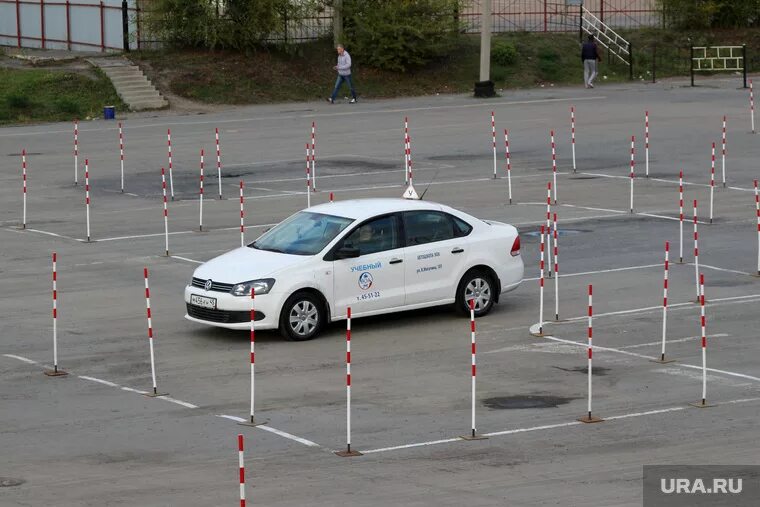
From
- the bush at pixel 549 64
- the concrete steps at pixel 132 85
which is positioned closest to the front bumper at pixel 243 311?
the concrete steps at pixel 132 85

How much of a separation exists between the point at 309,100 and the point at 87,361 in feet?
113

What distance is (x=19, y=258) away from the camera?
78.0ft

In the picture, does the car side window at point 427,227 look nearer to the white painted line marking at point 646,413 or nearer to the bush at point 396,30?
the white painted line marking at point 646,413

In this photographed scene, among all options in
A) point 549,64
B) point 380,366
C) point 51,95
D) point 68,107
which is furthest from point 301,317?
point 549,64

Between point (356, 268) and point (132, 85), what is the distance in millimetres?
31394

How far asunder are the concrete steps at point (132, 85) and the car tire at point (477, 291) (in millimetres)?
29439

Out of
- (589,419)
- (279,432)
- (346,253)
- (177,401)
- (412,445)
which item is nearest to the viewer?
(412,445)

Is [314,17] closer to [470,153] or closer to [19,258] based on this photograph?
[470,153]

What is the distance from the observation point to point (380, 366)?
640 inches

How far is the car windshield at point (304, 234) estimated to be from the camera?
18250 mm

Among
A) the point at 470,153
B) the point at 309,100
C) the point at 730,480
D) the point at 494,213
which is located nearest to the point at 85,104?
the point at 309,100

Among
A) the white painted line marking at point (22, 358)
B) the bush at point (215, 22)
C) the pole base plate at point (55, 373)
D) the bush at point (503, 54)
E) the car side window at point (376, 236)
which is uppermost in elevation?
the bush at point (215, 22)

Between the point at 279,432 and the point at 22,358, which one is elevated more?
the point at 22,358

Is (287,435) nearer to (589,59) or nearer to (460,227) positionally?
(460,227)
